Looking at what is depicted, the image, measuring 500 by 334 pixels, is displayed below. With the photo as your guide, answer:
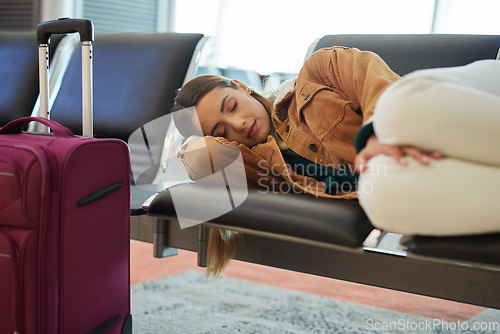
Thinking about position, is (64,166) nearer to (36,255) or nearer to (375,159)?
(36,255)

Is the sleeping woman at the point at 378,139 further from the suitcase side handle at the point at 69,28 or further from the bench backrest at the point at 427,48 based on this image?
the bench backrest at the point at 427,48

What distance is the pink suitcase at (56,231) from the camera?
3.07ft

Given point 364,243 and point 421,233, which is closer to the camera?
point 421,233

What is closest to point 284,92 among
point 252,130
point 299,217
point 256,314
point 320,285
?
point 252,130

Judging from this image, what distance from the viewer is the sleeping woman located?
0.77 metres

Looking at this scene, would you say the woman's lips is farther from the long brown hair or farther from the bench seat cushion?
the bench seat cushion

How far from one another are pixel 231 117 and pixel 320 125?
20 cm

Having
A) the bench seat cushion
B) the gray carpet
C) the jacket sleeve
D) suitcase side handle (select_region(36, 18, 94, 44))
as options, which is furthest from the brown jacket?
the gray carpet

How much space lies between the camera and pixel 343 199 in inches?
41.0

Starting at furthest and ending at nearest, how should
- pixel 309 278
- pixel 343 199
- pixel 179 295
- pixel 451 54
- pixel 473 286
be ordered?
pixel 309 278 < pixel 179 295 < pixel 451 54 < pixel 343 199 < pixel 473 286

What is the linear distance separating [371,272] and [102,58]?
144 centimetres

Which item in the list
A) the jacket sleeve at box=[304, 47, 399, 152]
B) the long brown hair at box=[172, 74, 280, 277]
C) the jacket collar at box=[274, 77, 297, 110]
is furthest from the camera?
Result: the jacket collar at box=[274, 77, 297, 110]

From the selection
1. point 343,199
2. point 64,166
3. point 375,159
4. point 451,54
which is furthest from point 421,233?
point 451,54

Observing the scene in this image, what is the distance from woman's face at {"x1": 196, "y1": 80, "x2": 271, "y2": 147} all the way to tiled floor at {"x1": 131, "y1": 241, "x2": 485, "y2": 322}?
991mm
